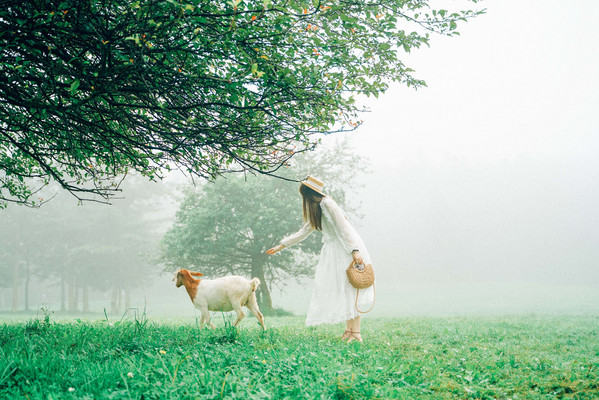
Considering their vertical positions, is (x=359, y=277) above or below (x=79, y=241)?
below

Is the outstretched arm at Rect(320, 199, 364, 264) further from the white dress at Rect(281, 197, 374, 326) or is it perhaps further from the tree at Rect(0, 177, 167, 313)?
the tree at Rect(0, 177, 167, 313)

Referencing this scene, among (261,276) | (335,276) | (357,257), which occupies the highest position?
(357,257)

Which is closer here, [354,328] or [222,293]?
[354,328]

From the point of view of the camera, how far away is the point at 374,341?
6.55m

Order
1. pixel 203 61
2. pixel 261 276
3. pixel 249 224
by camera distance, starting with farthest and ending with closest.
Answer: pixel 261 276, pixel 249 224, pixel 203 61

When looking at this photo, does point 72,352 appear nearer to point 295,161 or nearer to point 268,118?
point 268,118

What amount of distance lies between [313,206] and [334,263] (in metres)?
1.01

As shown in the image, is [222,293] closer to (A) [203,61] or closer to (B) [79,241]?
(A) [203,61]

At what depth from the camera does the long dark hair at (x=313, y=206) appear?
6430 millimetres

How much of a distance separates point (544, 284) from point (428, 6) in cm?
5118

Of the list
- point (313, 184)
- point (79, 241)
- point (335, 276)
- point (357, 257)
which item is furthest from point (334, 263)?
point (79, 241)

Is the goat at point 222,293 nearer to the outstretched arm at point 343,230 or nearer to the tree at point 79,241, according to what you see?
the outstretched arm at point 343,230

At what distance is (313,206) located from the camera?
6.44 m

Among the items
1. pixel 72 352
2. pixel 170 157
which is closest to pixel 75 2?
pixel 170 157
